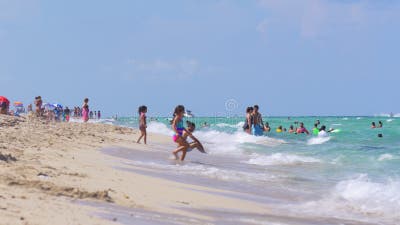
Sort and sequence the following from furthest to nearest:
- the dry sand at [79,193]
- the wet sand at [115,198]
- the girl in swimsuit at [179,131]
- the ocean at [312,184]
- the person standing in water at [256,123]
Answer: the person standing in water at [256,123], the girl in swimsuit at [179,131], the ocean at [312,184], the wet sand at [115,198], the dry sand at [79,193]

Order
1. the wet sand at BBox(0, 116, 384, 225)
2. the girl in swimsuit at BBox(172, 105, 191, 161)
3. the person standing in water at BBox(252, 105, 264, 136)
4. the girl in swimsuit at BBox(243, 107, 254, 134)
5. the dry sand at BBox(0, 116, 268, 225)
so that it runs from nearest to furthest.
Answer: the dry sand at BBox(0, 116, 268, 225) → the wet sand at BBox(0, 116, 384, 225) → the girl in swimsuit at BBox(172, 105, 191, 161) → the person standing in water at BBox(252, 105, 264, 136) → the girl in swimsuit at BBox(243, 107, 254, 134)

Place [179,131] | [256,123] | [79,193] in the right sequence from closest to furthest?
[79,193]
[179,131]
[256,123]

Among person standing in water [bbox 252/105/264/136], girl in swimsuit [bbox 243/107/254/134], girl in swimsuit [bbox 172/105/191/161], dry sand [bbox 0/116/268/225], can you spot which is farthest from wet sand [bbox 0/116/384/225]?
girl in swimsuit [bbox 243/107/254/134]

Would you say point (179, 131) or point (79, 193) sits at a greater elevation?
point (179, 131)

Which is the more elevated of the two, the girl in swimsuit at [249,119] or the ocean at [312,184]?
the girl in swimsuit at [249,119]

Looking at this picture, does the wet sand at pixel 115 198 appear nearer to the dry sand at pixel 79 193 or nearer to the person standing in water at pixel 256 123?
the dry sand at pixel 79 193

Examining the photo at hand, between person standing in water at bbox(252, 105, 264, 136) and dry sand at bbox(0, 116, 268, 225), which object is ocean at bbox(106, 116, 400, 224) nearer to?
dry sand at bbox(0, 116, 268, 225)

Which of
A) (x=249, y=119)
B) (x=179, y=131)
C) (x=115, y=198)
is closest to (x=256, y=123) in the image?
(x=249, y=119)

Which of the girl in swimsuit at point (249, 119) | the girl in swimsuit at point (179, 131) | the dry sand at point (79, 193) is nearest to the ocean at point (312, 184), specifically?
the girl in swimsuit at point (179, 131)

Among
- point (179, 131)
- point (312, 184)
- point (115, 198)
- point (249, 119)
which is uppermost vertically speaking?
point (249, 119)

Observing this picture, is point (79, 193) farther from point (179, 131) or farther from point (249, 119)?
point (249, 119)

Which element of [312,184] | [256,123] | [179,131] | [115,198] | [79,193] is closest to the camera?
[79,193]

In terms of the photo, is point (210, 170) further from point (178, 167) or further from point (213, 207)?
point (213, 207)

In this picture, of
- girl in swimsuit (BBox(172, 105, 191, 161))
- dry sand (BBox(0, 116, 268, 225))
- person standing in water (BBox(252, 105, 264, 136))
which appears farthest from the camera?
person standing in water (BBox(252, 105, 264, 136))
